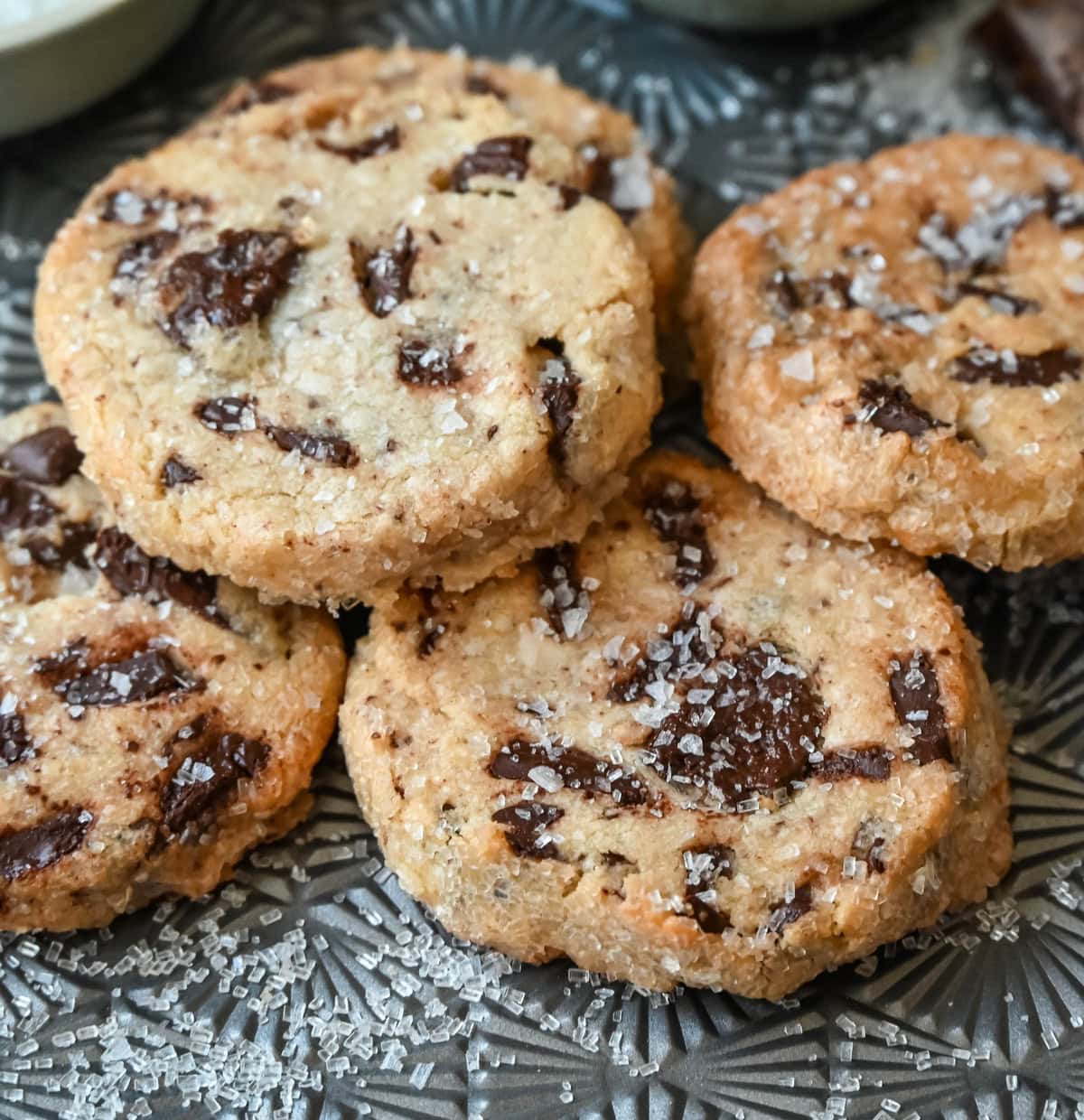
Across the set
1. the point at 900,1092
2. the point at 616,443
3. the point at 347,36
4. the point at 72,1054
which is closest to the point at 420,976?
the point at 72,1054

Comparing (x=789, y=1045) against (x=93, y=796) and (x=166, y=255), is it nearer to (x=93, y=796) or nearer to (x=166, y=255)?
A: (x=93, y=796)

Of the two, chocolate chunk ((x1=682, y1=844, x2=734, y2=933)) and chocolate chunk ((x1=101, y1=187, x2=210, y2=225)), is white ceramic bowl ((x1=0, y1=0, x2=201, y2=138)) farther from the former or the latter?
chocolate chunk ((x1=682, y1=844, x2=734, y2=933))

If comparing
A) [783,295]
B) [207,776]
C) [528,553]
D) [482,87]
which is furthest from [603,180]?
[207,776]

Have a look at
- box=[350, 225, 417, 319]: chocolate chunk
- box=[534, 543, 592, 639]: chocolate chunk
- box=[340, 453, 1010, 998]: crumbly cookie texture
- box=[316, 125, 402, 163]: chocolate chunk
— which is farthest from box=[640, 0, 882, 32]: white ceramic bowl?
box=[534, 543, 592, 639]: chocolate chunk

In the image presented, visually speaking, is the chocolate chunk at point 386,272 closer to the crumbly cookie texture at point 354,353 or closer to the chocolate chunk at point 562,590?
the crumbly cookie texture at point 354,353

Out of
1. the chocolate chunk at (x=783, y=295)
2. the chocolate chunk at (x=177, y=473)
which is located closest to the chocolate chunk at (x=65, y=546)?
the chocolate chunk at (x=177, y=473)
